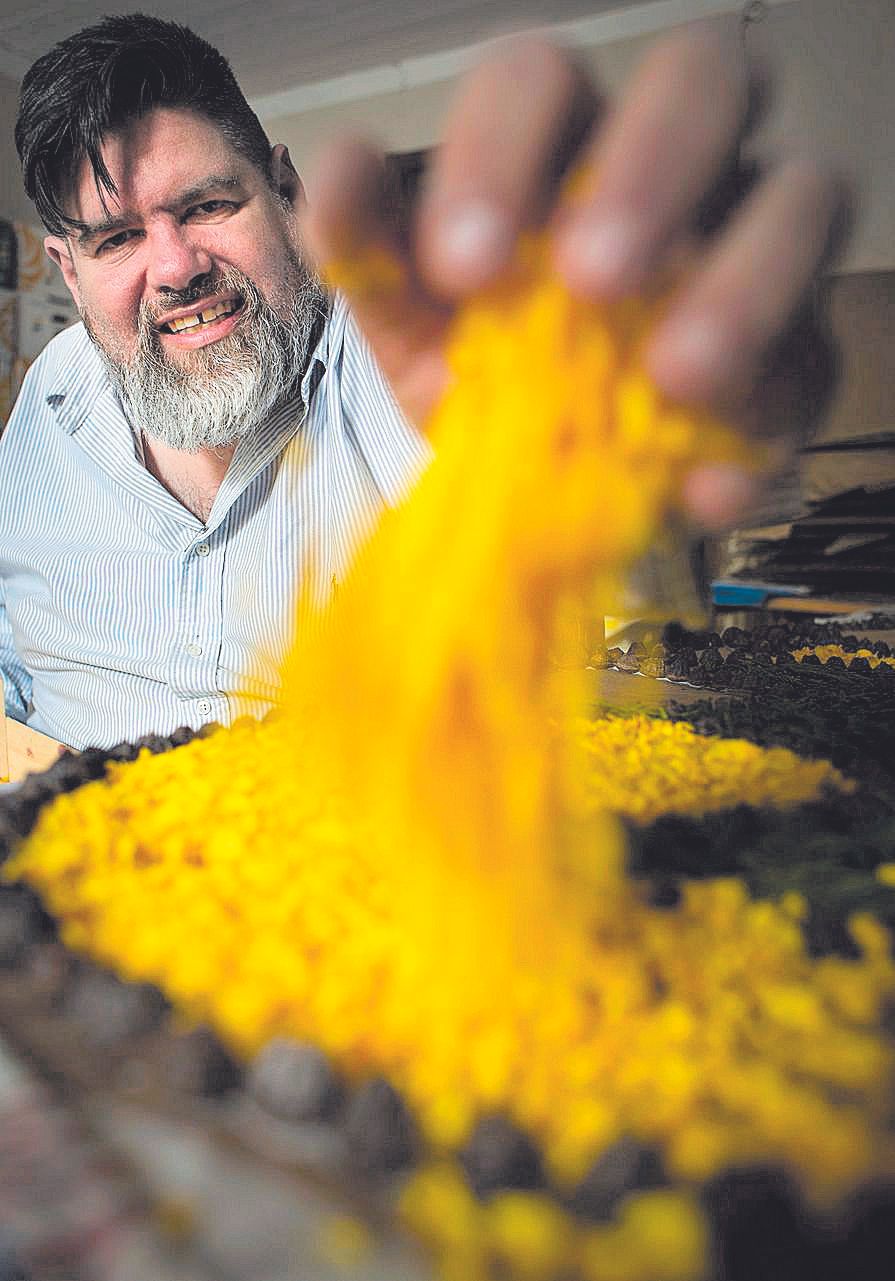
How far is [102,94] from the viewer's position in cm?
122

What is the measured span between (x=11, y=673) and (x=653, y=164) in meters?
1.53

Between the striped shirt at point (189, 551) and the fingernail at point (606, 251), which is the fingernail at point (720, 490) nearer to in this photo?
the fingernail at point (606, 251)

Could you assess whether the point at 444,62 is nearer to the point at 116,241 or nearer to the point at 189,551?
the point at 116,241

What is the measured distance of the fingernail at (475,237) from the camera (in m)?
0.45

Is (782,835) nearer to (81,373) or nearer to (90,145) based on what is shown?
(90,145)

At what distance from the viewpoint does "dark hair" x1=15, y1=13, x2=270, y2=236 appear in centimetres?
123

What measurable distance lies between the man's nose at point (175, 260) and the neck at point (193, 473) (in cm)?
26

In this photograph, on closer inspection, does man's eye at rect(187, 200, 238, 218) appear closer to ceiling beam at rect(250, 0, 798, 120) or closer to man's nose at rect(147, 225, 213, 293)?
man's nose at rect(147, 225, 213, 293)

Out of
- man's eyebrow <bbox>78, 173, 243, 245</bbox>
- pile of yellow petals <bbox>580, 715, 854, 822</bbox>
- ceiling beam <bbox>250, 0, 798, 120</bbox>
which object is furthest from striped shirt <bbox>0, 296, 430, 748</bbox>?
ceiling beam <bbox>250, 0, 798, 120</bbox>

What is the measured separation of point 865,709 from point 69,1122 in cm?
92

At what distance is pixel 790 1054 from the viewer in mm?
425

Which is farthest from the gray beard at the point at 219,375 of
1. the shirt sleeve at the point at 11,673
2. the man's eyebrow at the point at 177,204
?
the shirt sleeve at the point at 11,673

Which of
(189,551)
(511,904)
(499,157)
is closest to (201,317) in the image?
(189,551)

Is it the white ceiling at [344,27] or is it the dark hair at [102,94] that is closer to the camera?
the dark hair at [102,94]
